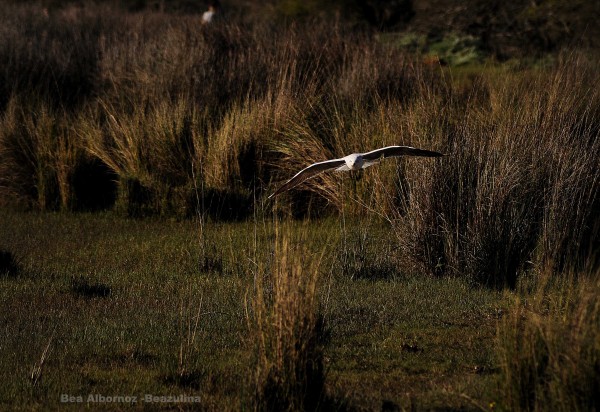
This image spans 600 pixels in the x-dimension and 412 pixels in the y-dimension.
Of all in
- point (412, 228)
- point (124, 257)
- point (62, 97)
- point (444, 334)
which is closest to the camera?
point (444, 334)

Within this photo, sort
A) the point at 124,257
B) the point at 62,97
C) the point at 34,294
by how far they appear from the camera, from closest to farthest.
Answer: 1. the point at 34,294
2. the point at 124,257
3. the point at 62,97

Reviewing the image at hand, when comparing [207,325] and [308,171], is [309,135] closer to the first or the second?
[308,171]

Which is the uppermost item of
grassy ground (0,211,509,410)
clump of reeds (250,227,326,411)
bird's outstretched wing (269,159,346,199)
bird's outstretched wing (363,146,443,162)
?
bird's outstretched wing (363,146,443,162)

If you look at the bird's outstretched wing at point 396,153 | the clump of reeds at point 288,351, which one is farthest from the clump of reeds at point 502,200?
the clump of reeds at point 288,351

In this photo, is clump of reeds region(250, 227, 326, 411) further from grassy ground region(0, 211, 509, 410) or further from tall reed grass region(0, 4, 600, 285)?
tall reed grass region(0, 4, 600, 285)

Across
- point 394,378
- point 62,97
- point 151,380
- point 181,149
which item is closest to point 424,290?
point 394,378

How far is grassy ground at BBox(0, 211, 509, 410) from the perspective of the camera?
6840 millimetres

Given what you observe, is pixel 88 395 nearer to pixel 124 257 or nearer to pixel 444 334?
pixel 444 334

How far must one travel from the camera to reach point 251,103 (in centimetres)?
1483

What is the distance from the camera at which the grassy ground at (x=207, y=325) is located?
6.84 m

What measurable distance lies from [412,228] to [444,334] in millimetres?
2211

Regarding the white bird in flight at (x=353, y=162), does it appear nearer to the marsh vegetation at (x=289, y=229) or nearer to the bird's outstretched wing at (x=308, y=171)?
the bird's outstretched wing at (x=308, y=171)

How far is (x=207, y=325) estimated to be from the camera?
8328mm

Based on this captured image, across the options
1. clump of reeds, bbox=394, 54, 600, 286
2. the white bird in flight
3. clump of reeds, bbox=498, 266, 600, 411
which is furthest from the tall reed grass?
clump of reeds, bbox=498, 266, 600, 411
